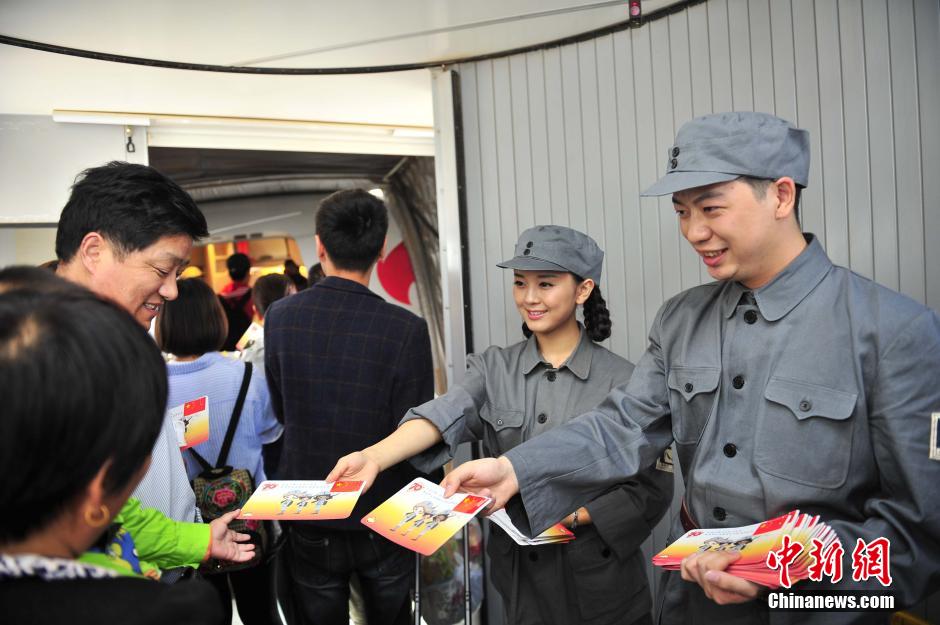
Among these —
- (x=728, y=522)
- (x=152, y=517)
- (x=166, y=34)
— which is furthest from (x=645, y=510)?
(x=166, y=34)

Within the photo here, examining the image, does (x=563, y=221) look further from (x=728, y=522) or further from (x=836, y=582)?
(x=836, y=582)

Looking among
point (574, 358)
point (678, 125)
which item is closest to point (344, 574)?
point (574, 358)

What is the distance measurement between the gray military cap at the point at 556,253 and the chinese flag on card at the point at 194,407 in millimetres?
1152

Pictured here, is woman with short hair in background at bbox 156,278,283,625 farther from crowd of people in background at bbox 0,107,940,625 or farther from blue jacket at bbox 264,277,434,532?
blue jacket at bbox 264,277,434,532

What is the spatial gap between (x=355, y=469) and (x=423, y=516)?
13.4 inches

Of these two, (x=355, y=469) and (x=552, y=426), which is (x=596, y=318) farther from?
(x=355, y=469)

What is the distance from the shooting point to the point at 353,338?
Answer: 2.61 meters

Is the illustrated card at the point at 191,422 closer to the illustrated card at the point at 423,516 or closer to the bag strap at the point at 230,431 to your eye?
the bag strap at the point at 230,431

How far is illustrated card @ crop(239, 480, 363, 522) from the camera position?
1746 millimetres

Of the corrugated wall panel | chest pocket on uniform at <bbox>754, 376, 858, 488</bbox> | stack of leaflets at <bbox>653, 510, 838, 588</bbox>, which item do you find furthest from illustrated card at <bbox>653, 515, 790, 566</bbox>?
the corrugated wall panel

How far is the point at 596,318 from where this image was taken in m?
2.55

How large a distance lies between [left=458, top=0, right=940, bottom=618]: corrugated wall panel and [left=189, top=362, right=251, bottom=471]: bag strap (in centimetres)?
127

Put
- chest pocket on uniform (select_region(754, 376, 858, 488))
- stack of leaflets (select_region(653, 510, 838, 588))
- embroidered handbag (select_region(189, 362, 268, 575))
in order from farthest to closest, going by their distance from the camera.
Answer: embroidered handbag (select_region(189, 362, 268, 575)) < chest pocket on uniform (select_region(754, 376, 858, 488)) < stack of leaflets (select_region(653, 510, 838, 588))

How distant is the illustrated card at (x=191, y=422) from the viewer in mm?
2303
